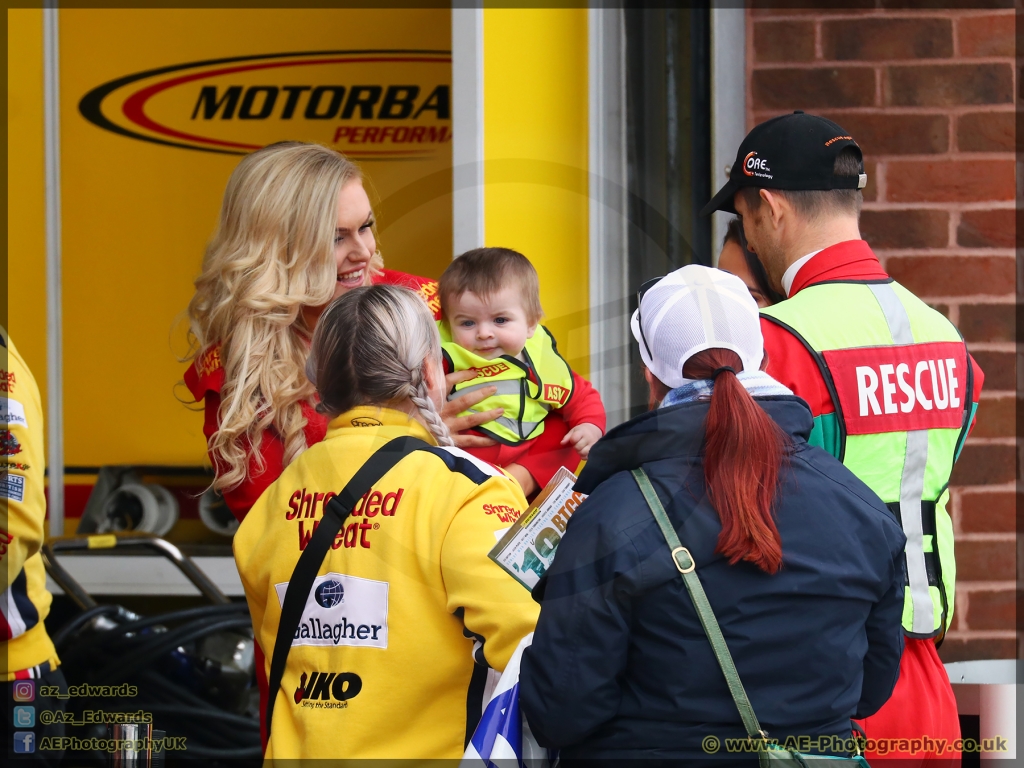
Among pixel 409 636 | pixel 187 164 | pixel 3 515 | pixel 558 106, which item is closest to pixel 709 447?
pixel 409 636

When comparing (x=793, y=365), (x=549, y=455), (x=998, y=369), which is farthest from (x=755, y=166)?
(x=998, y=369)

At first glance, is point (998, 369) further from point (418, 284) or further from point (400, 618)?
point (400, 618)

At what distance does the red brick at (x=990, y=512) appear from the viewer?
3.27 m

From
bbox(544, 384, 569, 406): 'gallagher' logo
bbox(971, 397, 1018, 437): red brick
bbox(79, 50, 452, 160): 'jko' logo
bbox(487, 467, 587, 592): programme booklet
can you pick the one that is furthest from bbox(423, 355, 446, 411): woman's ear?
bbox(79, 50, 452, 160): 'jko' logo

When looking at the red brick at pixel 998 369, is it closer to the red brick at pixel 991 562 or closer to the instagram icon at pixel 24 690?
the red brick at pixel 991 562

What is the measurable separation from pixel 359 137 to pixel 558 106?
1.67 m

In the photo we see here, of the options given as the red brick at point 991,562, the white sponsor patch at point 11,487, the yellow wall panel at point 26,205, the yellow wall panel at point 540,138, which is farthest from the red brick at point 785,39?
the yellow wall panel at point 26,205

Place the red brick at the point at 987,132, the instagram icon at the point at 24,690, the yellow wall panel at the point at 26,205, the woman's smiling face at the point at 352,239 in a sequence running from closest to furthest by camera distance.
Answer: the woman's smiling face at the point at 352,239, the instagram icon at the point at 24,690, the red brick at the point at 987,132, the yellow wall panel at the point at 26,205

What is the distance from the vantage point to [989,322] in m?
3.28

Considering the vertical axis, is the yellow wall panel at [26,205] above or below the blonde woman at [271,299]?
above

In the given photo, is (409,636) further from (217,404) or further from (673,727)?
(217,404)

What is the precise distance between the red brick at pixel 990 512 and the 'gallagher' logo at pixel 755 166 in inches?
64.0

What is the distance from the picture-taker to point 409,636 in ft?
6.00

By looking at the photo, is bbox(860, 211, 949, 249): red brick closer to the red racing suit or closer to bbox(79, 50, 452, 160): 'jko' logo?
the red racing suit
